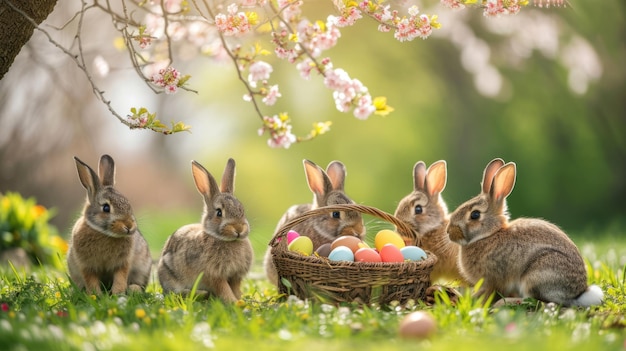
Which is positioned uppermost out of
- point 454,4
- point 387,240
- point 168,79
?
point 454,4

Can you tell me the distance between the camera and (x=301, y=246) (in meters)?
5.20

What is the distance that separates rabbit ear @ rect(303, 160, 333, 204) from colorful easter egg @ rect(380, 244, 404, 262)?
3.84 ft

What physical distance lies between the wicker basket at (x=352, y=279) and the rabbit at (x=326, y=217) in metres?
0.84

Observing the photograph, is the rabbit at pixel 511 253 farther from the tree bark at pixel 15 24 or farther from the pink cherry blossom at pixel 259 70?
the tree bark at pixel 15 24

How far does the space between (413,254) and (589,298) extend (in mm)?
1213

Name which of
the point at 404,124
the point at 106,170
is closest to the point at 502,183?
the point at 106,170

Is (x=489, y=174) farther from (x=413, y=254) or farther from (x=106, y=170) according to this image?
(x=106, y=170)

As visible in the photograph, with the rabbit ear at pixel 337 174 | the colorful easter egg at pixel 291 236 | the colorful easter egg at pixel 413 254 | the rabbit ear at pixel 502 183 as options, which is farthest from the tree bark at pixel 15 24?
the rabbit ear at pixel 502 183

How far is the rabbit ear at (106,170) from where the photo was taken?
542 cm

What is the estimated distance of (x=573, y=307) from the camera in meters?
4.96

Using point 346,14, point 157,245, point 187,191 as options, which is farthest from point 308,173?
point 187,191

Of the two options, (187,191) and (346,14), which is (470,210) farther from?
(187,191)

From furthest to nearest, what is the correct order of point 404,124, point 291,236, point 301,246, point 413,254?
point 404,124 < point 291,236 < point 301,246 < point 413,254

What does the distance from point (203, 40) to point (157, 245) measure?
3.86 m
